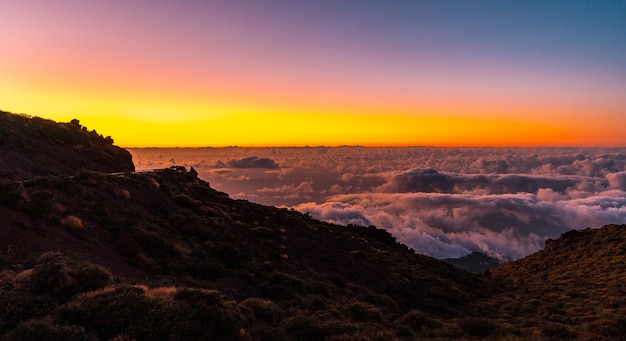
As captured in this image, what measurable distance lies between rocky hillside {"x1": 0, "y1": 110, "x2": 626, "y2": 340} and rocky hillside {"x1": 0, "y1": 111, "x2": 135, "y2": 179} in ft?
1.57

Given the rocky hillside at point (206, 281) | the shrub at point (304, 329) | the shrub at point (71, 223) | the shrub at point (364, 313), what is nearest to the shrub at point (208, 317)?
the rocky hillside at point (206, 281)

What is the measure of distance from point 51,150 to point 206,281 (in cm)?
3465

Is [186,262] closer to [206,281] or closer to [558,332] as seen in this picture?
[206,281]

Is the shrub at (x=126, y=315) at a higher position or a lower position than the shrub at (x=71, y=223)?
lower

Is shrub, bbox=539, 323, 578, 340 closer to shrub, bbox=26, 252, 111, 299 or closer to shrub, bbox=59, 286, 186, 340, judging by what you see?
shrub, bbox=59, 286, 186, 340

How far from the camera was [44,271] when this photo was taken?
11430mm

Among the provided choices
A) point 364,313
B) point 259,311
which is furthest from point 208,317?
point 364,313

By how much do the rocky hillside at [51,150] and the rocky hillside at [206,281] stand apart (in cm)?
48

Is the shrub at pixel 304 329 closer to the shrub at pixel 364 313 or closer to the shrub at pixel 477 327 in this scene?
the shrub at pixel 364 313

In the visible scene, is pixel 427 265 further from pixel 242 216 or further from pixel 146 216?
pixel 146 216

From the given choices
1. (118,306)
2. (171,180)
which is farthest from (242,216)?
(118,306)

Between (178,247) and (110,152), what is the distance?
36819 mm

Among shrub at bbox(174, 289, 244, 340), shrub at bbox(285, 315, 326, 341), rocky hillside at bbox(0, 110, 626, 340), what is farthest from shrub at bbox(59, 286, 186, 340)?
shrub at bbox(285, 315, 326, 341)

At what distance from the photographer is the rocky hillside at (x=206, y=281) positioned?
1018cm
